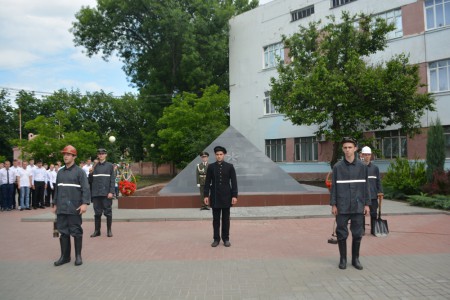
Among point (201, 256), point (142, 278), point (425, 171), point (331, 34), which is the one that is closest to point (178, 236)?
point (201, 256)

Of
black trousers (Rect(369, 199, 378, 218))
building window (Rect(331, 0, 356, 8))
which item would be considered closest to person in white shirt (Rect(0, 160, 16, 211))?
black trousers (Rect(369, 199, 378, 218))

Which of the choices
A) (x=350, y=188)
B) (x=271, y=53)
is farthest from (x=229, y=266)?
(x=271, y=53)

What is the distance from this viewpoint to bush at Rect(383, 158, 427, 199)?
15562mm

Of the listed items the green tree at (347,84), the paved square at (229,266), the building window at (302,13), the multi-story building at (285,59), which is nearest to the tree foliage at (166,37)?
the multi-story building at (285,59)

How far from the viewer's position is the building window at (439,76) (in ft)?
65.6

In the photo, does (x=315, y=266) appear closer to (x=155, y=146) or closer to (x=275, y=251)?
(x=275, y=251)

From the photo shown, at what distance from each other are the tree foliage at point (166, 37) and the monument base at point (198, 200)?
20202 millimetres

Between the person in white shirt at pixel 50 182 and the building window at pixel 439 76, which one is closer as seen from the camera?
the person in white shirt at pixel 50 182

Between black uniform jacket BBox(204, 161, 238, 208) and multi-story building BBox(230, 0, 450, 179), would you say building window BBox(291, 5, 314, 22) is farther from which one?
black uniform jacket BBox(204, 161, 238, 208)

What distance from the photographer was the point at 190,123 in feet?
92.5

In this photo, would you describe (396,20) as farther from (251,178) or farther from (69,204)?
(69,204)

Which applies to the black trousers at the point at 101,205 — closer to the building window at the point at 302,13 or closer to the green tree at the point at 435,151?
the green tree at the point at 435,151

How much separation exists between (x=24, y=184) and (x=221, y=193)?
1011 cm

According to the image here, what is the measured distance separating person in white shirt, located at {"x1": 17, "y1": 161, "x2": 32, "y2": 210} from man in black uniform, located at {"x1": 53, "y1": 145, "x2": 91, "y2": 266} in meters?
9.42
